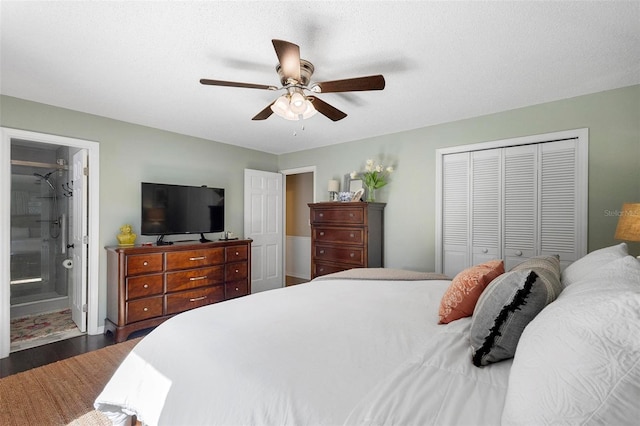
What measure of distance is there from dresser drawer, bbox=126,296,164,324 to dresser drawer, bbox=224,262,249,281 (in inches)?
33.2

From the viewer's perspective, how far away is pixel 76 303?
3.50m

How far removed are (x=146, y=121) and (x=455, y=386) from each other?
13.2 ft

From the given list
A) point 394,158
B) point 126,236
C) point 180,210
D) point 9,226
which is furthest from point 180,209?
point 394,158

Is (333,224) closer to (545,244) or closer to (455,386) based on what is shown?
(545,244)

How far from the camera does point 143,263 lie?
3.22 meters

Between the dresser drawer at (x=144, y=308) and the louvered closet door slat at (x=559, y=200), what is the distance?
414 cm

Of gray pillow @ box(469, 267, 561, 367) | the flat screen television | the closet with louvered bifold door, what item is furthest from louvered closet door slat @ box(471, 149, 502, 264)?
→ the flat screen television

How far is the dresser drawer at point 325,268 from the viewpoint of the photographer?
3.94m

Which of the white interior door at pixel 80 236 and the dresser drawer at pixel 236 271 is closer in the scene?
the white interior door at pixel 80 236

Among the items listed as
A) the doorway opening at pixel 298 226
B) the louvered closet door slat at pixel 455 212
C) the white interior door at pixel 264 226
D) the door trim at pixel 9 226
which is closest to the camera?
the door trim at pixel 9 226

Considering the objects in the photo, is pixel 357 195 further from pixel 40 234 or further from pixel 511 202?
pixel 40 234

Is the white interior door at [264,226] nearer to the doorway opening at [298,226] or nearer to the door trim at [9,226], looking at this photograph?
the doorway opening at [298,226]

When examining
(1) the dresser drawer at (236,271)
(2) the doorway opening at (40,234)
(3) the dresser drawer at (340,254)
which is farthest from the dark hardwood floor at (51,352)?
(3) the dresser drawer at (340,254)

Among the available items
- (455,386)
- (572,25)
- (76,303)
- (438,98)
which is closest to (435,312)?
(455,386)
